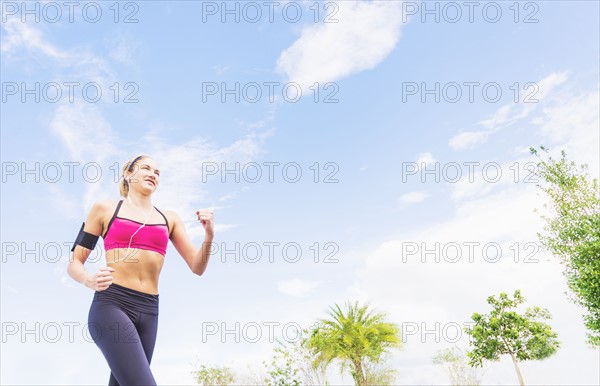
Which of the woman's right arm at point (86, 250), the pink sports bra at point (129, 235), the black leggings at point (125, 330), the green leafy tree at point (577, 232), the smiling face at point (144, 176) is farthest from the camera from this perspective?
the green leafy tree at point (577, 232)

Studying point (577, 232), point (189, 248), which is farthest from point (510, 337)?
point (189, 248)

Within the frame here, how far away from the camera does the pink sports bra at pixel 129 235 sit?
3.55m

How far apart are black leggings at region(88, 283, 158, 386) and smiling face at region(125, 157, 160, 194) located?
2.62 feet

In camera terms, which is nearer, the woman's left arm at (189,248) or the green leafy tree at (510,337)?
the woman's left arm at (189,248)

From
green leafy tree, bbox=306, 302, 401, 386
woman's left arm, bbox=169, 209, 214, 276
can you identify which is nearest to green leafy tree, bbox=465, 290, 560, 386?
green leafy tree, bbox=306, 302, 401, 386

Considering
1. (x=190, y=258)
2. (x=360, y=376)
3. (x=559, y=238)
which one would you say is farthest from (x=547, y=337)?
(x=190, y=258)

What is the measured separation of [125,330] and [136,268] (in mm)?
458


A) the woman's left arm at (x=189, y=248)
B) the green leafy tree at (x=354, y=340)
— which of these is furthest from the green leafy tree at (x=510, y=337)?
the woman's left arm at (x=189, y=248)

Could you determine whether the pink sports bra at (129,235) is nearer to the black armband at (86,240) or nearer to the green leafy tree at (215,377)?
the black armband at (86,240)

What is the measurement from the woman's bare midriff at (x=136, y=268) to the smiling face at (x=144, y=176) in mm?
530

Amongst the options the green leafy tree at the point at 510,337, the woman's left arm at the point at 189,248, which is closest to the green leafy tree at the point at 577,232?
the green leafy tree at the point at 510,337

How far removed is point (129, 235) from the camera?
140 inches

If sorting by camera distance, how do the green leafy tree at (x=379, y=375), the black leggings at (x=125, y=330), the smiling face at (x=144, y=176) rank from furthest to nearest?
the green leafy tree at (x=379, y=375) → the smiling face at (x=144, y=176) → the black leggings at (x=125, y=330)

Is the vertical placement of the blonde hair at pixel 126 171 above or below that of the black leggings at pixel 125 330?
above
